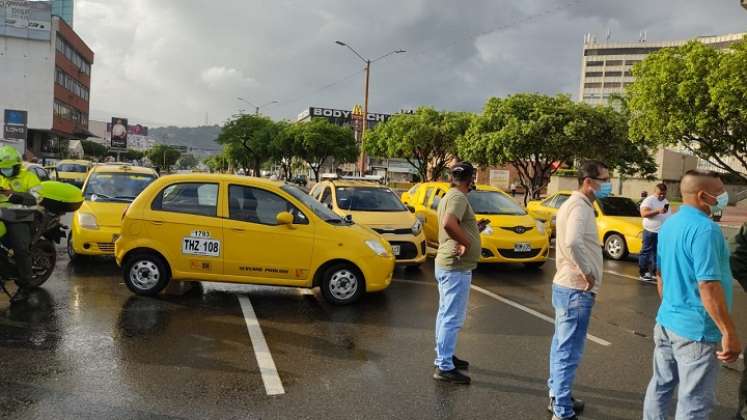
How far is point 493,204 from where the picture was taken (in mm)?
11633

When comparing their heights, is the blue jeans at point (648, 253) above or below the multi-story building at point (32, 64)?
below

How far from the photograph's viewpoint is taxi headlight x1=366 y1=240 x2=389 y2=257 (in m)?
7.29

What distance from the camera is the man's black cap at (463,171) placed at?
15.3 feet

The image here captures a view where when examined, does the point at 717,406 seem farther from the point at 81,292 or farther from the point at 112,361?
the point at 81,292

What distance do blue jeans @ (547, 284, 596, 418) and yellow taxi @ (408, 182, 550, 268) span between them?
20.5ft

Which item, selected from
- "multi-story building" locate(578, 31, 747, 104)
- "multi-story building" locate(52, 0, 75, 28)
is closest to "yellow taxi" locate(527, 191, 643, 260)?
"multi-story building" locate(578, 31, 747, 104)

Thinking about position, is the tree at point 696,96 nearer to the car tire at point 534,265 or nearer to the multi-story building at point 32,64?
the car tire at point 534,265

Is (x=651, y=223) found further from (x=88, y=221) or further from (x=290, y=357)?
Result: (x=88, y=221)

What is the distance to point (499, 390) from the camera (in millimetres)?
4664

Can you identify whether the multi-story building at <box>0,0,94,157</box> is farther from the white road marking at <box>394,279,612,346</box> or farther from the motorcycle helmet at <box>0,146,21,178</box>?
the white road marking at <box>394,279,612,346</box>

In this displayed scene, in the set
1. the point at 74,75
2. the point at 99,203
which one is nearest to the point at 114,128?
the point at 74,75

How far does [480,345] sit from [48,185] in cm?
573

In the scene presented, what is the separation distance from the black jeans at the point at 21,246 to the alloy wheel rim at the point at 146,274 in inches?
45.6

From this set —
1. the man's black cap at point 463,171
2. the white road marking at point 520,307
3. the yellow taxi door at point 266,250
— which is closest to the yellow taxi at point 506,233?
the white road marking at point 520,307
